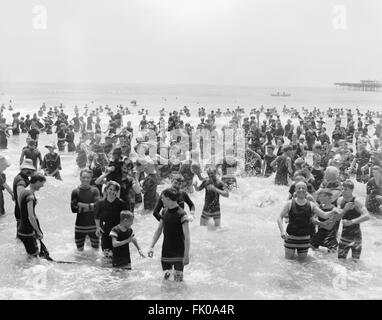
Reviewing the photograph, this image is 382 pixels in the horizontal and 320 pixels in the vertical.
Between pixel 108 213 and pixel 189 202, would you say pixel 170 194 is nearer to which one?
pixel 108 213

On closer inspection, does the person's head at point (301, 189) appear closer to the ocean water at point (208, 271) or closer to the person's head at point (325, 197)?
the person's head at point (325, 197)

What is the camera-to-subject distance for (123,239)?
577 cm

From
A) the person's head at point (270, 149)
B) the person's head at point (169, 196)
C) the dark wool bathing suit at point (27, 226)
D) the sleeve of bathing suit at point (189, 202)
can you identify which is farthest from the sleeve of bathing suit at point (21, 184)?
the person's head at point (270, 149)

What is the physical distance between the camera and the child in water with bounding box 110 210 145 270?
5688mm

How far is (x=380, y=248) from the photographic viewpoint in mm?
7891

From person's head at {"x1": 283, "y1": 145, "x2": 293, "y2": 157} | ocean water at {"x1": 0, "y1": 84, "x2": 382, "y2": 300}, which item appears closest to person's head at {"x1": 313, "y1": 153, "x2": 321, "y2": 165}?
person's head at {"x1": 283, "y1": 145, "x2": 293, "y2": 157}

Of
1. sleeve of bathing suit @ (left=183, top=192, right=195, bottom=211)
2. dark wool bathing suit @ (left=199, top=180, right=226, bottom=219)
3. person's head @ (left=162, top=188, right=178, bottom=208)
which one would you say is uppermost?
person's head @ (left=162, top=188, right=178, bottom=208)

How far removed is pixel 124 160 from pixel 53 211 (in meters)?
3.33

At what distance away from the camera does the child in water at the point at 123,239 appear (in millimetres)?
5688

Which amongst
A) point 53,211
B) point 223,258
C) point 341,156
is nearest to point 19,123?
point 53,211

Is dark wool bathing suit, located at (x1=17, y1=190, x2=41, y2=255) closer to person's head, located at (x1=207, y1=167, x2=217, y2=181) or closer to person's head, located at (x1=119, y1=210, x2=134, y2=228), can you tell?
person's head, located at (x1=119, y1=210, x2=134, y2=228)

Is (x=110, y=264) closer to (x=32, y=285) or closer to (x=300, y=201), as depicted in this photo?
(x=32, y=285)

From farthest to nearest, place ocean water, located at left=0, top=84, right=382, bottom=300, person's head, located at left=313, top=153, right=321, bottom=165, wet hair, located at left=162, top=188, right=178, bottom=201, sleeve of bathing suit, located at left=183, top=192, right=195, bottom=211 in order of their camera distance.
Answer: person's head, located at left=313, top=153, right=321, bottom=165 < sleeve of bathing suit, located at left=183, top=192, right=195, bottom=211 < ocean water, located at left=0, top=84, right=382, bottom=300 < wet hair, located at left=162, top=188, right=178, bottom=201

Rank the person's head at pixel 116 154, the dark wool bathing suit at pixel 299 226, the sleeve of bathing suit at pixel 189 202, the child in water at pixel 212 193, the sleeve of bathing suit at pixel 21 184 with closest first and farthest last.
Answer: the dark wool bathing suit at pixel 299 226
the sleeve of bathing suit at pixel 189 202
the sleeve of bathing suit at pixel 21 184
the person's head at pixel 116 154
the child in water at pixel 212 193
